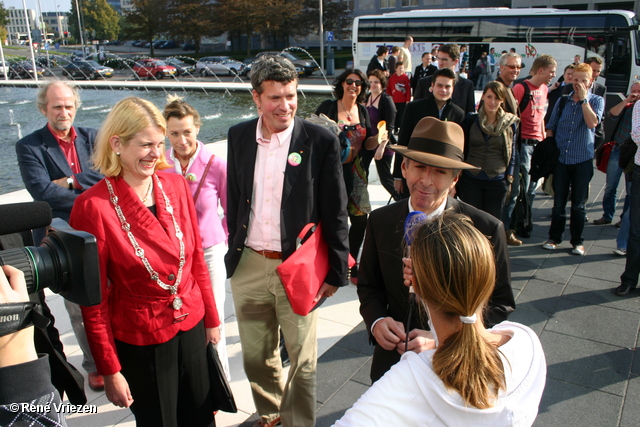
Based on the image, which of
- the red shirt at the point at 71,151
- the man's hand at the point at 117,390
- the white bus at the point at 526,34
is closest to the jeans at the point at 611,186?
the red shirt at the point at 71,151

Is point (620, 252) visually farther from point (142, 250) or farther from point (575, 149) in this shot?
point (142, 250)

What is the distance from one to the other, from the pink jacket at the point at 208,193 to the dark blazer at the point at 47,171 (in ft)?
2.10

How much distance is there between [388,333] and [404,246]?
1.16 ft

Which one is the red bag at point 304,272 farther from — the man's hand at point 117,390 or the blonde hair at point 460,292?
the blonde hair at point 460,292

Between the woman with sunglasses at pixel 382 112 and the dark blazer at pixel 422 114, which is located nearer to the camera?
the dark blazer at pixel 422 114

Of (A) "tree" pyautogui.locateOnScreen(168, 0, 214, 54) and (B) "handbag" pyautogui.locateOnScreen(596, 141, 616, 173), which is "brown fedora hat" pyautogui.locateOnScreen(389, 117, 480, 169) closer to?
(B) "handbag" pyautogui.locateOnScreen(596, 141, 616, 173)

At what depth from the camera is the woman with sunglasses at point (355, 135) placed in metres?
4.54

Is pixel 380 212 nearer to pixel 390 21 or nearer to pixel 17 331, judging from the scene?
pixel 17 331

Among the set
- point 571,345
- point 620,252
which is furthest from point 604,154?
point 571,345

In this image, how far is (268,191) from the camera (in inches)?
105

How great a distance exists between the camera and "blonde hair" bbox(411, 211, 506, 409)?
45.3 inches

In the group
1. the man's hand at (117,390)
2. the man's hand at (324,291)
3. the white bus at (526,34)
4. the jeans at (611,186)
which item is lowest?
the jeans at (611,186)

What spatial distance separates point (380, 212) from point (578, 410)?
78.0 inches

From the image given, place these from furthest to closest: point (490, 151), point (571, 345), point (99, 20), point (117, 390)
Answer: point (99, 20)
point (490, 151)
point (571, 345)
point (117, 390)
